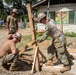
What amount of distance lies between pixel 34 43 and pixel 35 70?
2.55ft

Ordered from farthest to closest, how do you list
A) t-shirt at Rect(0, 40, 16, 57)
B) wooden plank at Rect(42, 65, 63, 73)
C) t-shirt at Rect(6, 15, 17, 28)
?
t-shirt at Rect(6, 15, 17, 28) → wooden plank at Rect(42, 65, 63, 73) → t-shirt at Rect(0, 40, 16, 57)

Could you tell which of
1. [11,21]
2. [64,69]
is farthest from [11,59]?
[11,21]

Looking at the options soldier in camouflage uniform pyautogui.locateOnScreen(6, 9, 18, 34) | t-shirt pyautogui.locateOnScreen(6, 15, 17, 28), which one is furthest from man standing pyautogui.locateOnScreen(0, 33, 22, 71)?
t-shirt pyautogui.locateOnScreen(6, 15, 17, 28)

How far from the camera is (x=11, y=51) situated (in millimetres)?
5746

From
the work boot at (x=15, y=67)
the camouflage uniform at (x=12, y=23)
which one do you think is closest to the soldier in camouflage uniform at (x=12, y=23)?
the camouflage uniform at (x=12, y=23)

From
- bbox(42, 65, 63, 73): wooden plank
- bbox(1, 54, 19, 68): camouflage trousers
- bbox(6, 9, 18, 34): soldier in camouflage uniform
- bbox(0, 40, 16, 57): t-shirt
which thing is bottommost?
bbox(42, 65, 63, 73): wooden plank

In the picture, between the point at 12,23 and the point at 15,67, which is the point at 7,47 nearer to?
the point at 15,67

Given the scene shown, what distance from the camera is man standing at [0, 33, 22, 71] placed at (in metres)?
5.59

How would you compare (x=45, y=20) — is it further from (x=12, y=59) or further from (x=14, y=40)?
(x=12, y=59)

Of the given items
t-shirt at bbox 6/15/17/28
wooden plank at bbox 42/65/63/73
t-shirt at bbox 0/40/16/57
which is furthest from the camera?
t-shirt at bbox 6/15/17/28

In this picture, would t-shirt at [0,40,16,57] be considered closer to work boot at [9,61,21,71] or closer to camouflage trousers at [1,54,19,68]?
camouflage trousers at [1,54,19,68]

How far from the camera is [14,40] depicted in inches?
222

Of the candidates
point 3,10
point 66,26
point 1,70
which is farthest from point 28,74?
point 3,10

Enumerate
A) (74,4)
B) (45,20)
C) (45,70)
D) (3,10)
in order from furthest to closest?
(3,10), (74,4), (45,70), (45,20)
